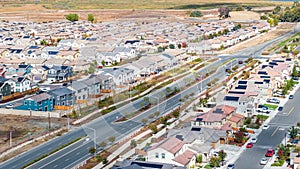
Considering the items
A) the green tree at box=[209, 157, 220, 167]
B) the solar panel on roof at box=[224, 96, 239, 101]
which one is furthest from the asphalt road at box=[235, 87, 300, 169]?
the solar panel on roof at box=[224, 96, 239, 101]

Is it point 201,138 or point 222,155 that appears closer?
point 222,155

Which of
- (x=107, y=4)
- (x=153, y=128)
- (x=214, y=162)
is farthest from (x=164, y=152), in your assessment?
(x=107, y=4)

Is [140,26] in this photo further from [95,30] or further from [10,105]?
[10,105]

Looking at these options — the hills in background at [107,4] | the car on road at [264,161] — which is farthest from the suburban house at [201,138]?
the hills in background at [107,4]

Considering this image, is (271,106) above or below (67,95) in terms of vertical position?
below

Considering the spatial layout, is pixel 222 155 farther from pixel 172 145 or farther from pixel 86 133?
pixel 86 133

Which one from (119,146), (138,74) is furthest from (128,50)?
(119,146)
